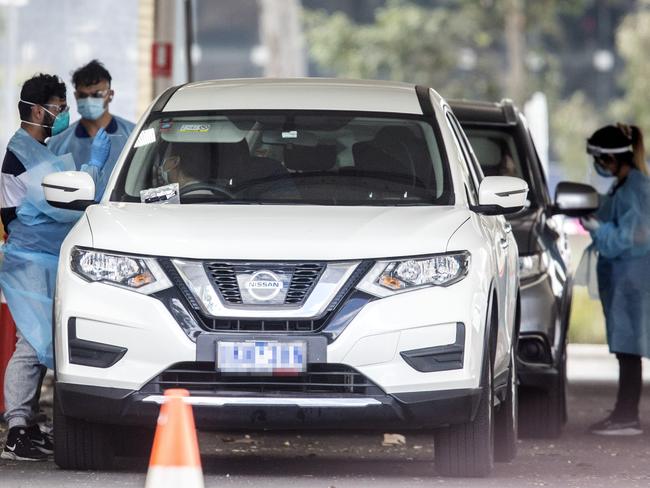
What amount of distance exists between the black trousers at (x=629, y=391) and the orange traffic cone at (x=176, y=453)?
616 centimetres

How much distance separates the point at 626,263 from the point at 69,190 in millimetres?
4568

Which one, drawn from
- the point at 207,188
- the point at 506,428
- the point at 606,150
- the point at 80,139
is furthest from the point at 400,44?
the point at 207,188

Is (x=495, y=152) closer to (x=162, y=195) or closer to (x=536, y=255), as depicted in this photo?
(x=536, y=255)

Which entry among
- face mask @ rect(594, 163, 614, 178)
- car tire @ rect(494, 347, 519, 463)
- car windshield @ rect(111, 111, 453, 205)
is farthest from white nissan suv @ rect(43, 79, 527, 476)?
face mask @ rect(594, 163, 614, 178)

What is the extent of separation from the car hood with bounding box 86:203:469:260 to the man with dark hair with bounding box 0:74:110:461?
3.83 feet

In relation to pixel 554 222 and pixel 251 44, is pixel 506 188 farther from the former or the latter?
pixel 251 44

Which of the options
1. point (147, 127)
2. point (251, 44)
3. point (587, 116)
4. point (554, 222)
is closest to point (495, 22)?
point (587, 116)

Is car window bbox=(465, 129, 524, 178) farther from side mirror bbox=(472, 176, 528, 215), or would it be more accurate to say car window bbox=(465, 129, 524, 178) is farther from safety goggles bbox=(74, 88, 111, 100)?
side mirror bbox=(472, 176, 528, 215)

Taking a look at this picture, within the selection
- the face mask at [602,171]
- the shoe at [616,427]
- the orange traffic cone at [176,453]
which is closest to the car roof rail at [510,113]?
the face mask at [602,171]

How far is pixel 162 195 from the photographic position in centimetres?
851

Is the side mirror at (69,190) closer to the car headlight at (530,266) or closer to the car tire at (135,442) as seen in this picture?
the car tire at (135,442)

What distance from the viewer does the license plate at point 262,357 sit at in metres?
7.59

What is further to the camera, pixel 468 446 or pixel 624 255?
pixel 624 255

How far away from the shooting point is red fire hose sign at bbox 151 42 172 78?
1636cm
